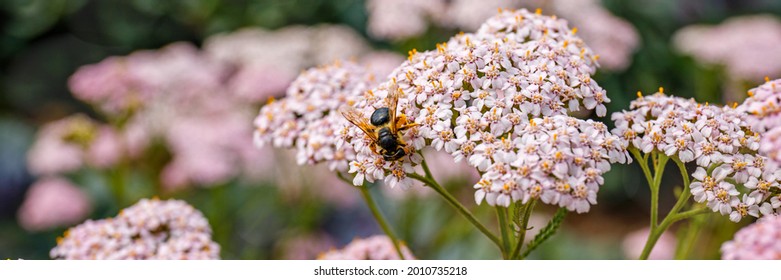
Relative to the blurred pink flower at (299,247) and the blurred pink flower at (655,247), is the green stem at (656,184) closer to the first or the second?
the blurred pink flower at (655,247)

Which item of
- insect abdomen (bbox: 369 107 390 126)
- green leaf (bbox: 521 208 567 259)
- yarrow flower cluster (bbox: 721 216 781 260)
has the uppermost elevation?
insect abdomen (bbox: 369 107 390 126)

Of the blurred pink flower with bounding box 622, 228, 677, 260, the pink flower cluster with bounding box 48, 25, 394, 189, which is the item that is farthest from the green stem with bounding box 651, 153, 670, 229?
the pink flower cluster with bounding box 48, 25, 394, 189

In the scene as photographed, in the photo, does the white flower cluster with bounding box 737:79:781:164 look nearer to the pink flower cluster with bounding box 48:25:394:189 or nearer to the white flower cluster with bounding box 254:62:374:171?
the white flower cluster with bounding box 254:62:374:171

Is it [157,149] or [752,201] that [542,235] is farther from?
[157,149]

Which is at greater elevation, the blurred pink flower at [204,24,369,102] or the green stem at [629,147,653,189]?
the blurred pink flower at [204,24,369,102]

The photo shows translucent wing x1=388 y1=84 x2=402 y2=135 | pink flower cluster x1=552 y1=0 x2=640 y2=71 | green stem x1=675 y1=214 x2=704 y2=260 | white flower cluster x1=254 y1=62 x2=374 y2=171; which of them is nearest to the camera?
translucent wing x1=388 y1=84 x2=402 y2=135

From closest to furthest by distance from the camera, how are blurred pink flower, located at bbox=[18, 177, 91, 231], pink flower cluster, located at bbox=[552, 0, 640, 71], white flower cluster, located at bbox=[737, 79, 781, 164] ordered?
white flower cluster, located at bbox=[737, 79, 781, 164] → pink flower cluster, located at bbox=[552, 0, 640, 71] → blurred pink flower, located at bbox=[18, 177, 91, 231]

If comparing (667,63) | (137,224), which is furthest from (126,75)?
(667,63)
